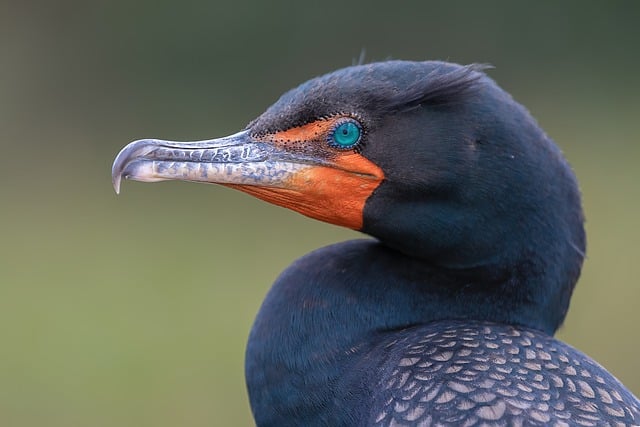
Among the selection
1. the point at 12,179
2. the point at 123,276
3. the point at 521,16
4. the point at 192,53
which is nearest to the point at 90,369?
the point at 123,276

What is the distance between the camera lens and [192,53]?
13.2 metres

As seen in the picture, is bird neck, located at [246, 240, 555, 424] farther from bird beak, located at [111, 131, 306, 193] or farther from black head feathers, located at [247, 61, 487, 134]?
black head feathers, located at [247, 61, 487, 134]

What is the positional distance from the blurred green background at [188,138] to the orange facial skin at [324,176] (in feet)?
16.8

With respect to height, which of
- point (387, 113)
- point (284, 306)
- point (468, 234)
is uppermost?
point (387, 113)

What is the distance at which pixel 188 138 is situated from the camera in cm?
1248

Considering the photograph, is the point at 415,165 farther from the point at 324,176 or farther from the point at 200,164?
the point at 200,164

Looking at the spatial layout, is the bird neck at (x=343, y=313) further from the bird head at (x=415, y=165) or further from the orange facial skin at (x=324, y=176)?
the orange facial skin at (x=324, y=176)

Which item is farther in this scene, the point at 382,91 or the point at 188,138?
the point at 188,138

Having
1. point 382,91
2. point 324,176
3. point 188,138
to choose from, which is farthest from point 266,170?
point 188,138

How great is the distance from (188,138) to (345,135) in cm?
873

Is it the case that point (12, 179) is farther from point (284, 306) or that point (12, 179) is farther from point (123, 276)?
point (284, 306)

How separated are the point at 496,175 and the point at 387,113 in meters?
0.42

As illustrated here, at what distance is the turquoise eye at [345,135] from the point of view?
12.7ft

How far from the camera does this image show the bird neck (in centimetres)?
386
